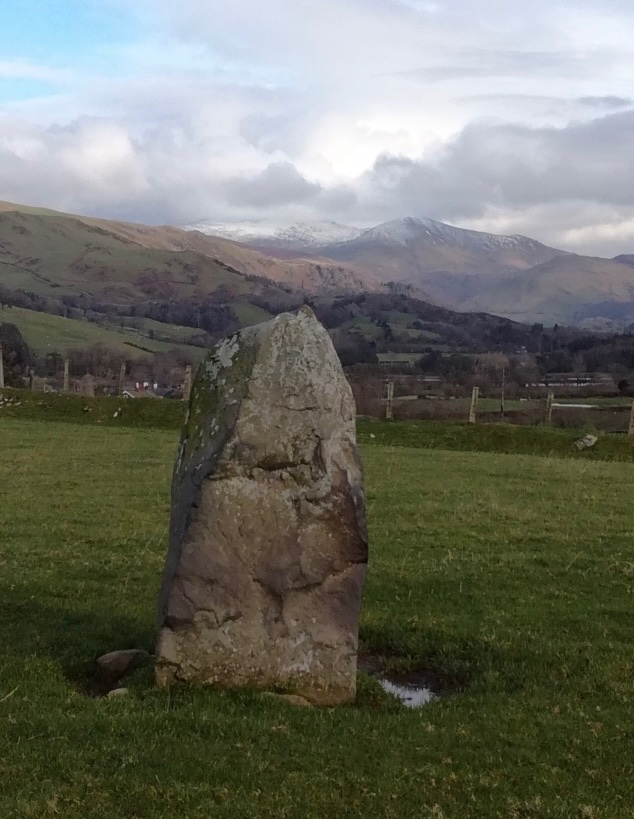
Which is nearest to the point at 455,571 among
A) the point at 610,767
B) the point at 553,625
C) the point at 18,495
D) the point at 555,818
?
the point at 553,625

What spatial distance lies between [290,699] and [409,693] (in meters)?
1.61

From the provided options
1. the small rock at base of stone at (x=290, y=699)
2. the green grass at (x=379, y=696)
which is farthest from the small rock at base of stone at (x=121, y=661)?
the small rock at base of stone at (x=290, y=699)

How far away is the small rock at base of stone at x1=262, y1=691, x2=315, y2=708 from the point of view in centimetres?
923

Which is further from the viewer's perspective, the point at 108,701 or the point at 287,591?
the point at 287,591

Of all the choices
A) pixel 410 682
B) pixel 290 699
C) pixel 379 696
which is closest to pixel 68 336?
pixel 410 682

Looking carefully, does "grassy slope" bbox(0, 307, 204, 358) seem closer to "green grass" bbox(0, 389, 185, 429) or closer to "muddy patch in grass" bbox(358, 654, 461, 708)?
"green grass" bbox(0, 389, 185, 429)

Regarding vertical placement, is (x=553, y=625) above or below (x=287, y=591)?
below

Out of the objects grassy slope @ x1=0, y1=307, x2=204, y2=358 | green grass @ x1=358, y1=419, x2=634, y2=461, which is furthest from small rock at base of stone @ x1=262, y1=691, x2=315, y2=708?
grassy slope @ x1=0, y1=307, x2=204, y2=358

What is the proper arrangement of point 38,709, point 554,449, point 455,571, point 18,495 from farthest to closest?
1. point 554,449
2. point 18,495
3. point 455,571
4. point 38,709

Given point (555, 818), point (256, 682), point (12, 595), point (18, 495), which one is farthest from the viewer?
point (18, 495)

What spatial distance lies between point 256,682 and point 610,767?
3.73 m

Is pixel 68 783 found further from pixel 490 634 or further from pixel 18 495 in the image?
pixel 18 495

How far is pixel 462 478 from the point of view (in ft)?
89.4

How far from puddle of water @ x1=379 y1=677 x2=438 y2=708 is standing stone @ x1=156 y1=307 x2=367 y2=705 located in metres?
0.64
